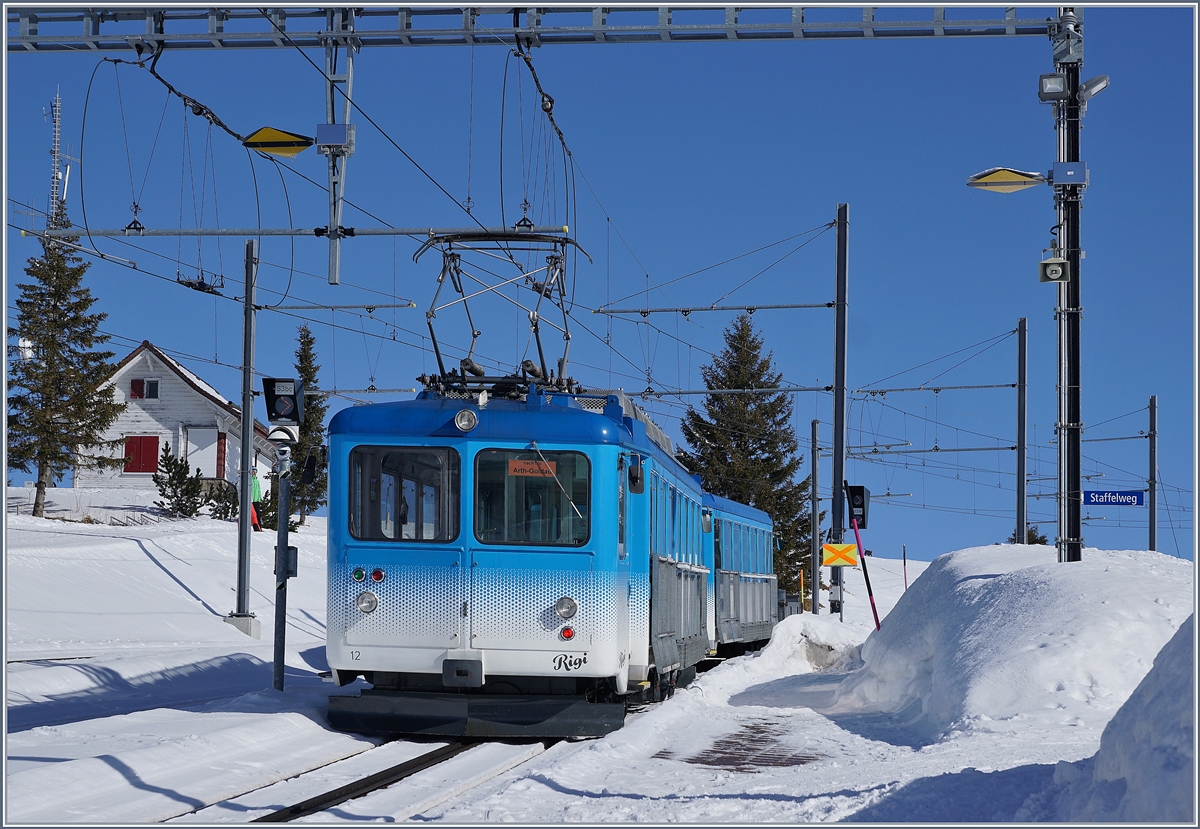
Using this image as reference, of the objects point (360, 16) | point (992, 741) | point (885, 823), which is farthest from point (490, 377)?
point (885, 823)

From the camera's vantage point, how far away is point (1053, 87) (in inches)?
618

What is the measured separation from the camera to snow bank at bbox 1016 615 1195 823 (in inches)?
246

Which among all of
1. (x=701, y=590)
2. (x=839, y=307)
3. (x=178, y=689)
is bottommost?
(x=178, y=689)

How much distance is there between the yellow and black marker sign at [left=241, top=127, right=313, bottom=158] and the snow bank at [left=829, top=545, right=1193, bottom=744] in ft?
29.2

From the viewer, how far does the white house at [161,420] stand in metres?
58.7

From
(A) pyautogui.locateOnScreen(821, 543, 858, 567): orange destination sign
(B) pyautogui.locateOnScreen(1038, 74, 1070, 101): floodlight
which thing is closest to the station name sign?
(A) pyautogui.locateOnScreen(821, 543, 858, 567): orange destination sign

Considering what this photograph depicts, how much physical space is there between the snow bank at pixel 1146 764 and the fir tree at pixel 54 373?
150ft

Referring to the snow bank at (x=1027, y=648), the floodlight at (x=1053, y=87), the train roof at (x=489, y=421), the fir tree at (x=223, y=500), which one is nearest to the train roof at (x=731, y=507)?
the snow bank at (x=1027, y=648)

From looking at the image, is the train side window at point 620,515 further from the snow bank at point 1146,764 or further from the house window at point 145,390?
the house window at point 145,390

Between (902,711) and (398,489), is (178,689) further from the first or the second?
(902,711)

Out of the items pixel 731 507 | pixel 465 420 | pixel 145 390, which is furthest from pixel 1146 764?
pixel 145 390

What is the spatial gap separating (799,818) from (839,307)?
19.5 metres

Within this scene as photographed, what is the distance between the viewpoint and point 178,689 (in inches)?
714

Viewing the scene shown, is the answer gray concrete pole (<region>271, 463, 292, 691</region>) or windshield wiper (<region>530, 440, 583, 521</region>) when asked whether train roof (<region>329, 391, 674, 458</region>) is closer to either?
windshield wiper (<region>530, 440, 583, 521</region>)
